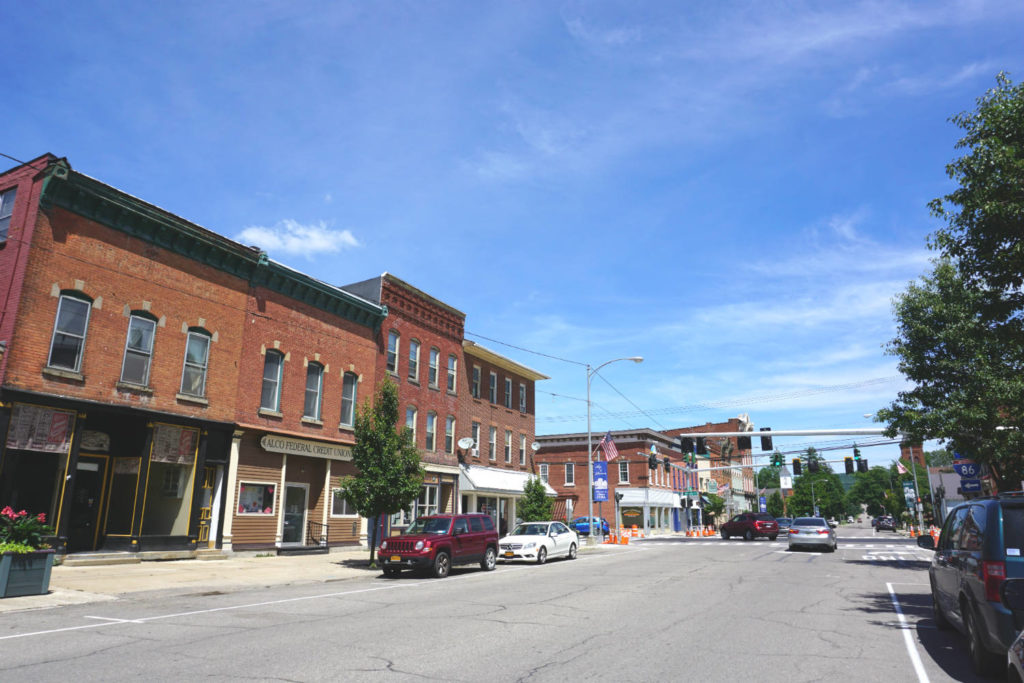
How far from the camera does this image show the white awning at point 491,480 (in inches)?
1339

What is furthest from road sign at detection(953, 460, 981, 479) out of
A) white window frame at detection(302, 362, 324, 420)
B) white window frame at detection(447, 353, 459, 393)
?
white window frame at detection(302, 362, 324, 420)

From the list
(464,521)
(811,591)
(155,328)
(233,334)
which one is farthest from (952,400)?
(155,328)

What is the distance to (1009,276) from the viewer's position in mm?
11453

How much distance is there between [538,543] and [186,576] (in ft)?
39.4

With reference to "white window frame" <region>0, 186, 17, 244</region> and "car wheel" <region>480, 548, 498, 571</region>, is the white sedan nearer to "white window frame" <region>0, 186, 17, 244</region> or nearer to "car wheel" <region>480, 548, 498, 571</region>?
"car wheel" <region>480, 548, 498, 571</region>

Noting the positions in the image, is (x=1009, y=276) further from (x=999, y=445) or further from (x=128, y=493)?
(x=128, y=493)

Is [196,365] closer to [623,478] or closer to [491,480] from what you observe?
[491,480]

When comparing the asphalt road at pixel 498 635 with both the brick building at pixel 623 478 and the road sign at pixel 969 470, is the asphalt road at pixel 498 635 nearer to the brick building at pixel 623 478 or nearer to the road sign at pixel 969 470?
the road sign at pixel 969 470

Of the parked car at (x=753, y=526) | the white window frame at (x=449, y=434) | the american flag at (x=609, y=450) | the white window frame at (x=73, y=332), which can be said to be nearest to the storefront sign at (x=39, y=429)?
the white window frame at (x=73, y=332)

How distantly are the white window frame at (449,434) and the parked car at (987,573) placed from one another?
2660 centimetres

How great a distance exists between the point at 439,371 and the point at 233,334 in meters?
12.2

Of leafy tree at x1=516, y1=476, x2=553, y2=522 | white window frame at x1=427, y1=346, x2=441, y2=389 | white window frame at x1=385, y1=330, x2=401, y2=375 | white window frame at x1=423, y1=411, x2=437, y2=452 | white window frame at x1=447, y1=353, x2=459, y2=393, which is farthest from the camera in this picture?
white window frame at x1=447, y1=353, x2=459, y2=393

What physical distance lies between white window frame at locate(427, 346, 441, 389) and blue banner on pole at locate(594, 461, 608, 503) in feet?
32.1

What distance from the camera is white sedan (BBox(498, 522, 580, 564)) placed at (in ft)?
78.4
